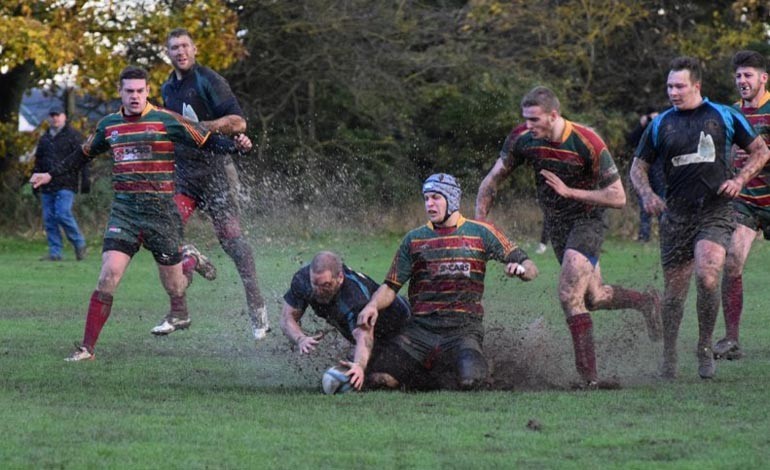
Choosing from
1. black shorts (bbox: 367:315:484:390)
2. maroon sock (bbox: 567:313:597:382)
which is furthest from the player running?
maroon sock (bbox: 567:313:597:382)

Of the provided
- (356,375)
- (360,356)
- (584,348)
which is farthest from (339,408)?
(584,348)

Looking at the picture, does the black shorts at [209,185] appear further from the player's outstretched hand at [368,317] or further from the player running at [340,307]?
the player's outstretched hand at [368,317]

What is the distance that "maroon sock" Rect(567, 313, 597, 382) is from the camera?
9.05 metres

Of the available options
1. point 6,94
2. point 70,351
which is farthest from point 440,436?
point 6,94

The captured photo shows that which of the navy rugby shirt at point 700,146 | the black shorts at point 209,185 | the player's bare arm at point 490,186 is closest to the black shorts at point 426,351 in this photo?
the player's bare arm at point 490,186

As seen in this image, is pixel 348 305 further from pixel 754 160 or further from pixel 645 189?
pixel 754 160

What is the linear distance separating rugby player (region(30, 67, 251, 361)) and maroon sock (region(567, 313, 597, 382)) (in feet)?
9.61

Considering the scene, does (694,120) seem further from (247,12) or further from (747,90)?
(247,12)

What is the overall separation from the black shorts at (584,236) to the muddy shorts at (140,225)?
2.94 m

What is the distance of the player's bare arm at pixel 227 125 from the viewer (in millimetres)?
11133

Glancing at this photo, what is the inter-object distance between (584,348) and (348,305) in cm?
147

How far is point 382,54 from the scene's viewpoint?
94.9ft

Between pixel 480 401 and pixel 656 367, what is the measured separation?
2.13 metres

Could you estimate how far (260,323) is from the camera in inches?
473
